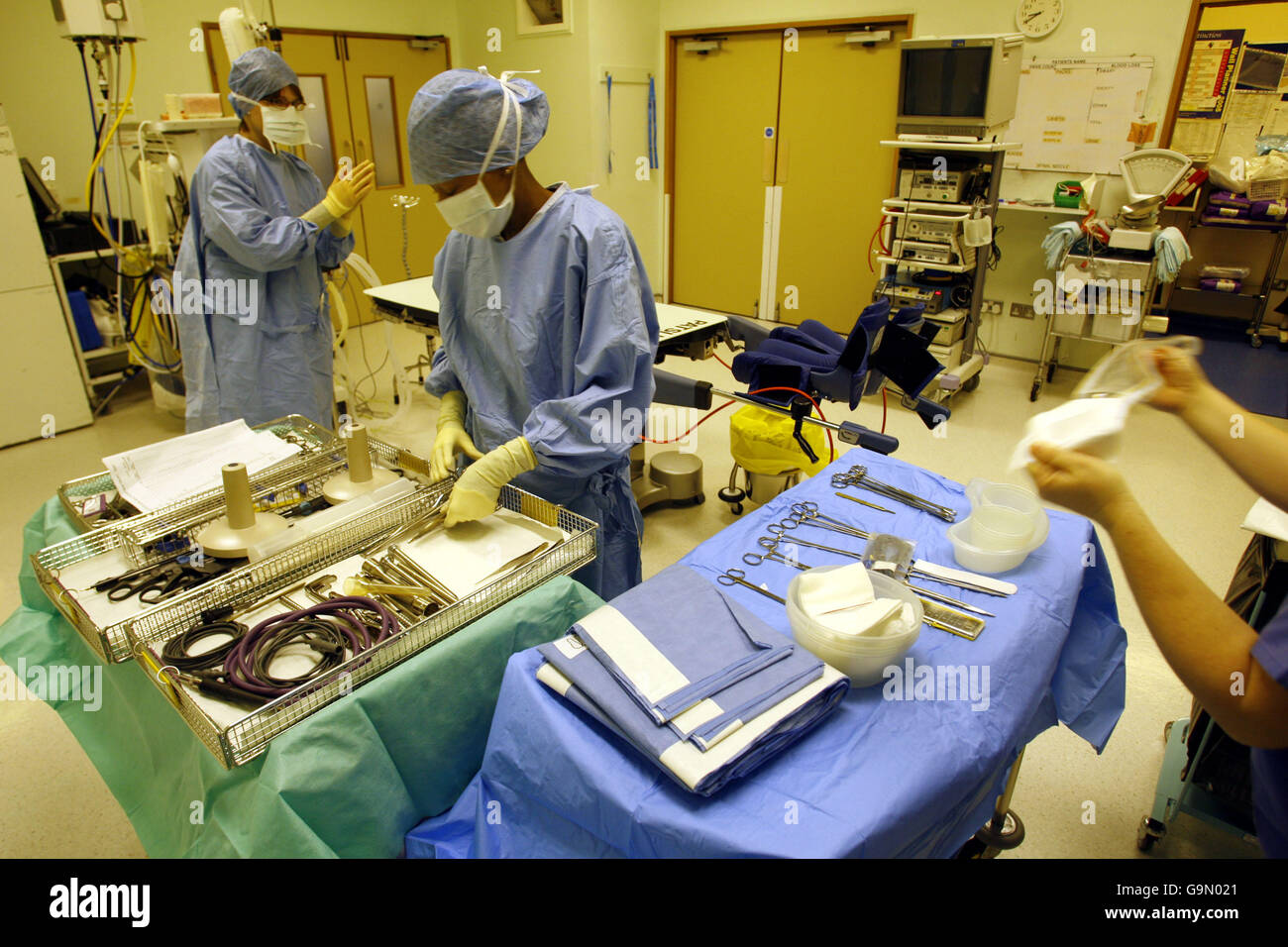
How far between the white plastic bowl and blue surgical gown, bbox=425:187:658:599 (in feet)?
1.69

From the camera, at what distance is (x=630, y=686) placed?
1.06 metres

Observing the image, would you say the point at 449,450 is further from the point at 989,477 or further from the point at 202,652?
the point at 989,477

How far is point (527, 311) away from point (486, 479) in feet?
1.15

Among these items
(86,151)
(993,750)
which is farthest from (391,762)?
(86,151)

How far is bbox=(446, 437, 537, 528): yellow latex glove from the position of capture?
1425 mm

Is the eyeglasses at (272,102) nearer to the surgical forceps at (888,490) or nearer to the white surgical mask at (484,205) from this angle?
the white surgical mask at (484,205)

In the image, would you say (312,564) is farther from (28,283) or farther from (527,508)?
(28,283)

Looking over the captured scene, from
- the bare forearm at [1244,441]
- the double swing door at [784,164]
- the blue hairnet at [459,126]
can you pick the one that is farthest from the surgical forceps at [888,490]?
the double swing door at [784,164]

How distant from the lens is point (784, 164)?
532 cm

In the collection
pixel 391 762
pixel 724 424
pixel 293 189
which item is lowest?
pixel 724 424

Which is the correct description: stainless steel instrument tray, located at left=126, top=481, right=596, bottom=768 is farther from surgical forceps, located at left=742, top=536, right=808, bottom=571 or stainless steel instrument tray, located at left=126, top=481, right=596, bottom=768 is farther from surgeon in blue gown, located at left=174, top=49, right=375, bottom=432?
surgeon in blue gown, located at left=174, top=49, right=375, bottom=432

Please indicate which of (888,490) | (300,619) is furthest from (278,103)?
(888,490)

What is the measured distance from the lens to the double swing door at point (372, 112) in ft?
16.2
